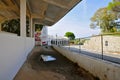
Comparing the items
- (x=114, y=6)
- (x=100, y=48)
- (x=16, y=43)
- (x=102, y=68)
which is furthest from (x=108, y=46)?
(x=114, y=6)

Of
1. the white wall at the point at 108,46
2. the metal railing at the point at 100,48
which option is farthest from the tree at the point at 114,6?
the metal railing at the point at 100,48

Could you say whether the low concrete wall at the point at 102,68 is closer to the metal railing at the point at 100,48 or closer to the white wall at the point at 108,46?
the metal railing at the point at 100,48

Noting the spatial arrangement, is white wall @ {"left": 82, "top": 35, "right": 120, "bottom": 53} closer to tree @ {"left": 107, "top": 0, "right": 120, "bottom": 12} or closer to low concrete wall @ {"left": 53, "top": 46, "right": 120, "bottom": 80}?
low concrete wall @ {"left": 53, "top": 46, "right": 120, "bottom": 80}

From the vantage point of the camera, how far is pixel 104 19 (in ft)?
123

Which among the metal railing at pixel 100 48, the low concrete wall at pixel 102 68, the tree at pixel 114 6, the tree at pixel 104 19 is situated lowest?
the low concrete wall at pixel 102 68

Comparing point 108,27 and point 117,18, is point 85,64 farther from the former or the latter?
point 108,27

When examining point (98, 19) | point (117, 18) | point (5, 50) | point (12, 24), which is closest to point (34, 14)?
point (12, 24)

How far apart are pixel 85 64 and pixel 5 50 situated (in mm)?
3990

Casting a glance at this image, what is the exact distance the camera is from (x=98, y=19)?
40.3 metres

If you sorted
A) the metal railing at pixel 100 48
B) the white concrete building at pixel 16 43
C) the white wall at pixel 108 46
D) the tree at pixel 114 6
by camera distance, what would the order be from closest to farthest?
the white concrete building at pixel 16 43 < the metal railing at pixel 100 48 < the white wall at pixel 108 46 < the tree at pixel 114 6

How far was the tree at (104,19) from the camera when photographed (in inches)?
1367

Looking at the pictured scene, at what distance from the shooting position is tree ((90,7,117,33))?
3473 cm

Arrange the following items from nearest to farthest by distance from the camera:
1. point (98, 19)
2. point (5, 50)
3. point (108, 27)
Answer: point (5, 50) → point (108, 27) → point (98, 19)

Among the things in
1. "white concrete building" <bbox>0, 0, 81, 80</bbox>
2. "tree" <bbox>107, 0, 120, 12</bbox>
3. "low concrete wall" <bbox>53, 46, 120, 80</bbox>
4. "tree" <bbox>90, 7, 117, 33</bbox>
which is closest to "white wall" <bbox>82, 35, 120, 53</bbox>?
"low concrete wall" <bbox>53, 46, 120, 80</bbox>
